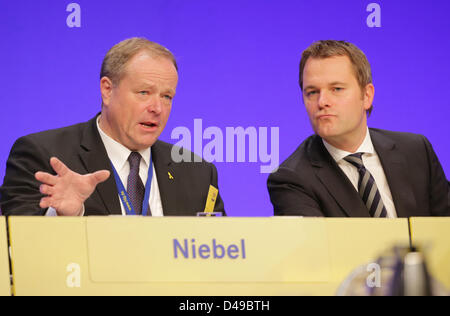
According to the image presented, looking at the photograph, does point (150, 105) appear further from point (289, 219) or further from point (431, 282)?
point (431, 282)

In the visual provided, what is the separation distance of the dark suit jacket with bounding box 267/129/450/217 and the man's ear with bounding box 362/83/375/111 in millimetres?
189

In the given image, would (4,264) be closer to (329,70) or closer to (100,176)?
(100,176)

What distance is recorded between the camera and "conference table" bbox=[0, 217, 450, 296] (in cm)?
210

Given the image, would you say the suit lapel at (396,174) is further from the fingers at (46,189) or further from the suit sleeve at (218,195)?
the fingers at (46,189)

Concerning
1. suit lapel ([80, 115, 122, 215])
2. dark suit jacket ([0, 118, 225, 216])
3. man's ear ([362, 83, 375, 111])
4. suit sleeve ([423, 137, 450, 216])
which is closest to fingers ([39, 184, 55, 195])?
dark suit jacket ([0, 118, 225, 216])

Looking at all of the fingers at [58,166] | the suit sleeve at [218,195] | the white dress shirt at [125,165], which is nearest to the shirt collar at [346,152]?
the suit sleeve at [218,195]

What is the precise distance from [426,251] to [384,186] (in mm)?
1020

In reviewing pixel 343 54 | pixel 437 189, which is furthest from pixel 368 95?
pixel 437 189

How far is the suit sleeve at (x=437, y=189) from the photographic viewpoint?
11.1 ft

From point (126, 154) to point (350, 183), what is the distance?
1190 mm

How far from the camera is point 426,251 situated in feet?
7.55

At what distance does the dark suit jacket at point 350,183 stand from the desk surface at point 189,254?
83 centimetres
